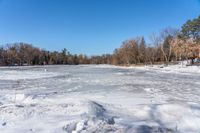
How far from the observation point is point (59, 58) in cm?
13362

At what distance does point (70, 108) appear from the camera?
19.9 ft

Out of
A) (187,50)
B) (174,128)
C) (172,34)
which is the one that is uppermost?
(172,34)

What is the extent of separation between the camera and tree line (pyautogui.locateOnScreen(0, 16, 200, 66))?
55575mm

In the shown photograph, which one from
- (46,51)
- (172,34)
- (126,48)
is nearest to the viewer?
(172,34)

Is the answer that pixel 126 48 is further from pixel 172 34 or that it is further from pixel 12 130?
pixel 12 130

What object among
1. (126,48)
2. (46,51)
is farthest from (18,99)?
(46,51)

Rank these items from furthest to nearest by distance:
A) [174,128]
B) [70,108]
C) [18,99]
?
1. [18,99]
2. [70,108]
3. [174,128]

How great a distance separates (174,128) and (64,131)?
2.09 meters

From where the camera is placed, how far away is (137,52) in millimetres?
81188

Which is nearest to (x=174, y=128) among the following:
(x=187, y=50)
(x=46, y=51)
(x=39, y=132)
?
(x=39, y=132)

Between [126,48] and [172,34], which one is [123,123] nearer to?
[172,34]

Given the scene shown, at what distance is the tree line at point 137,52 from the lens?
182ft

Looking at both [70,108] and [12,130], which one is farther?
[70,108]

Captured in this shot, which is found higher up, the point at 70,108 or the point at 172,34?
the point at 172,34
